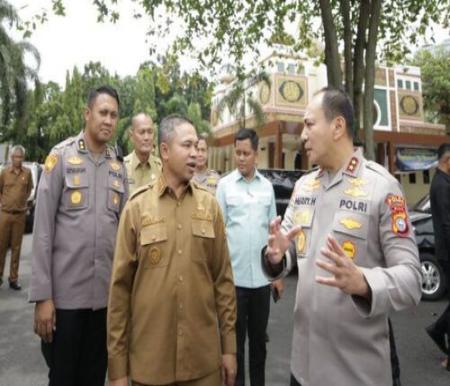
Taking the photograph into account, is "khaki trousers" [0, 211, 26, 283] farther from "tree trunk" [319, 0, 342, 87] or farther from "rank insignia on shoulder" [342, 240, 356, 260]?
"rank insignia on shoulder" [342, 240, 356, 260]

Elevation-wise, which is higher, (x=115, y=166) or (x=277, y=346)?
(x=115, y=166)

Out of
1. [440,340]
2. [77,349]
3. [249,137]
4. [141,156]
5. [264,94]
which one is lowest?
[440,340]

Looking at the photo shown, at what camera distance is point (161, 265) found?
6.84 feet

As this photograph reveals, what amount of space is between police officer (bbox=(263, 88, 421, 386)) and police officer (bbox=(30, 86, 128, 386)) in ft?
3.57

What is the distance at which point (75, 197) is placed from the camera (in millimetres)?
2562

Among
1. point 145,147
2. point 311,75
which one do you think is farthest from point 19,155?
point 311,75

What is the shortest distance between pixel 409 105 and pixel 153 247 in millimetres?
24952

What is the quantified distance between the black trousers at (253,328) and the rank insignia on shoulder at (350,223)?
65.5 inches

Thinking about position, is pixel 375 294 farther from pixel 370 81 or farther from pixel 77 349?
pixel 370 81

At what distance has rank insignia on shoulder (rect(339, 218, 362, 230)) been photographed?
1782 mm

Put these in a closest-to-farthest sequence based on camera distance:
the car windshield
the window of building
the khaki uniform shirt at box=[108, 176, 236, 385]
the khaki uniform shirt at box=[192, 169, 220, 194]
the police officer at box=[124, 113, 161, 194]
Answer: the khaki uniform shirt at box=[108, 176, 236, 385]
the police officer at box=[124, 113, 161, 194]
the khaki uniform shirt at box=[192, 169, 220, 194]
the car windshield
the window of building

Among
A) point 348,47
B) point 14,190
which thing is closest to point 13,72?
point 14,190

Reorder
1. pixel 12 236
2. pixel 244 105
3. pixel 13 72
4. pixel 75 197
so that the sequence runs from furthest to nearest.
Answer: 1. pixel 13 72
2. pixel 244 105
3. pixel 12 236
4. pixel 75 197

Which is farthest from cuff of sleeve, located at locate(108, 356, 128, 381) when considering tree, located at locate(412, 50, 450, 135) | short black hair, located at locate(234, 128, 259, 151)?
tree, located at locate(412, 50, 450, 135)
